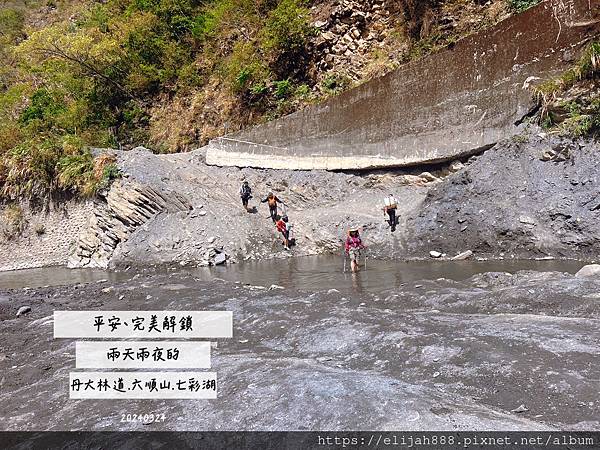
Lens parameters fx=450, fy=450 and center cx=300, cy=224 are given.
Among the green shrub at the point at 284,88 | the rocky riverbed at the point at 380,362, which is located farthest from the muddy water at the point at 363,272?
the green shrub at the point at 284,88

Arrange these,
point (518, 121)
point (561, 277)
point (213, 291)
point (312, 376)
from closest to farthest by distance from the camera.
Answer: point (312, 376), point (561, 277), point (213, 291), point (518, 121)

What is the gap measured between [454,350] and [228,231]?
417 inches

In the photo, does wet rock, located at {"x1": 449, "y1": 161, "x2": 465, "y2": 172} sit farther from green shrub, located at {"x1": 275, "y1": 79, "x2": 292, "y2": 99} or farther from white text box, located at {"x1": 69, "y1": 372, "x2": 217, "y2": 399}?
white text box, located at {"x1": 69, "y1": 372, "x2": 217, "y2": 399}

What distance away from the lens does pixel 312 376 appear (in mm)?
4668

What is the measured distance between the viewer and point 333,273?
37.1ft

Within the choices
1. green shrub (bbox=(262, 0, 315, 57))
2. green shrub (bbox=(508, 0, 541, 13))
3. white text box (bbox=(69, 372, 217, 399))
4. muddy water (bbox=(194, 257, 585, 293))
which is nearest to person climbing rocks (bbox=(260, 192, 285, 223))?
muddy water (bbox=(194, 257, 585, 293))

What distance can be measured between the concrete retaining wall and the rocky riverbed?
588 centimetres

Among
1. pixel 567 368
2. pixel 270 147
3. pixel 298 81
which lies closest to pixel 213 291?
Result: pixel 567 368

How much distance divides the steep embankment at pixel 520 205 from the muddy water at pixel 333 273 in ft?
2.25

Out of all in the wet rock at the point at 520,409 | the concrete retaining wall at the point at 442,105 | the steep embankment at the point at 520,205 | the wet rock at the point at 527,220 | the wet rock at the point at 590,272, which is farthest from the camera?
the concrete retaining wall at the point at 442,105

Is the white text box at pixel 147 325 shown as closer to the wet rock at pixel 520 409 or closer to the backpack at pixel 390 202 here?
the wet rock at pixel 520 409

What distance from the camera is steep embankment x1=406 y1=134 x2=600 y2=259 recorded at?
33.7 ft

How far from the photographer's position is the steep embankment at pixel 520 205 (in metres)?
10.3

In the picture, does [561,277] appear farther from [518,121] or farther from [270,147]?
[270,147]
